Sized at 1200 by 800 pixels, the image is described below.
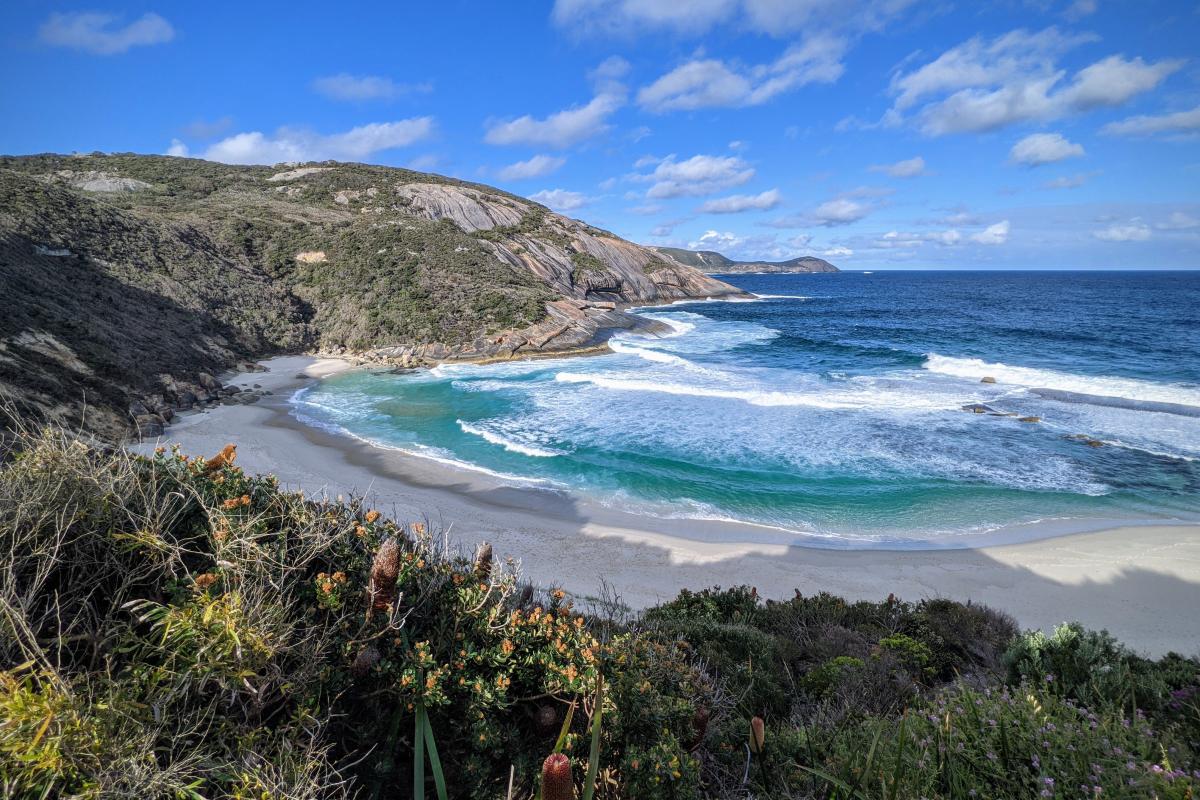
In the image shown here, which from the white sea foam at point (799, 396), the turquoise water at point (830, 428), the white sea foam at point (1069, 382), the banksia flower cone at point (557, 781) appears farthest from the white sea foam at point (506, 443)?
the white sea foam at point (1069, 382)

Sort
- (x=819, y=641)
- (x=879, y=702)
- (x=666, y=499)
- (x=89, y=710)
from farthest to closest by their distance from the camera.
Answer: (x=666, y=499)
(x=819, y=641)
(x=879, y=702)
(x=89, y=710)

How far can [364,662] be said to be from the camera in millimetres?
3229

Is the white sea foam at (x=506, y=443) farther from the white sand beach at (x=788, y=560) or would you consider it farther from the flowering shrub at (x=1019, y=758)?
the flowering shrub at (x=1019, y=758)

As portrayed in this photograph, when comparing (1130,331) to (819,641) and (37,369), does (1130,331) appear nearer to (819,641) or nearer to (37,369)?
(819,641)

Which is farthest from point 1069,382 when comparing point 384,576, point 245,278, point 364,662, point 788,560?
point 245,278

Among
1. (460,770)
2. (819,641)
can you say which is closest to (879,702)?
(819,641)

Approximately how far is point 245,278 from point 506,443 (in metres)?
30.7

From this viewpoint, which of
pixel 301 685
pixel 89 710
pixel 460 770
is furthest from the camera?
pixel 460 770

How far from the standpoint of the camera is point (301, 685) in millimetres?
2906

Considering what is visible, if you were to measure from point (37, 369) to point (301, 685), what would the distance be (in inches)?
844

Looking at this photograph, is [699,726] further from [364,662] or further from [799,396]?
→ [799,396]

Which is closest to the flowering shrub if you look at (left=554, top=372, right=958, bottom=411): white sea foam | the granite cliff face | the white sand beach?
the white sand beach

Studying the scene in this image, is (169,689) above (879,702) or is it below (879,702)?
above

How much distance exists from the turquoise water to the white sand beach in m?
0.98
